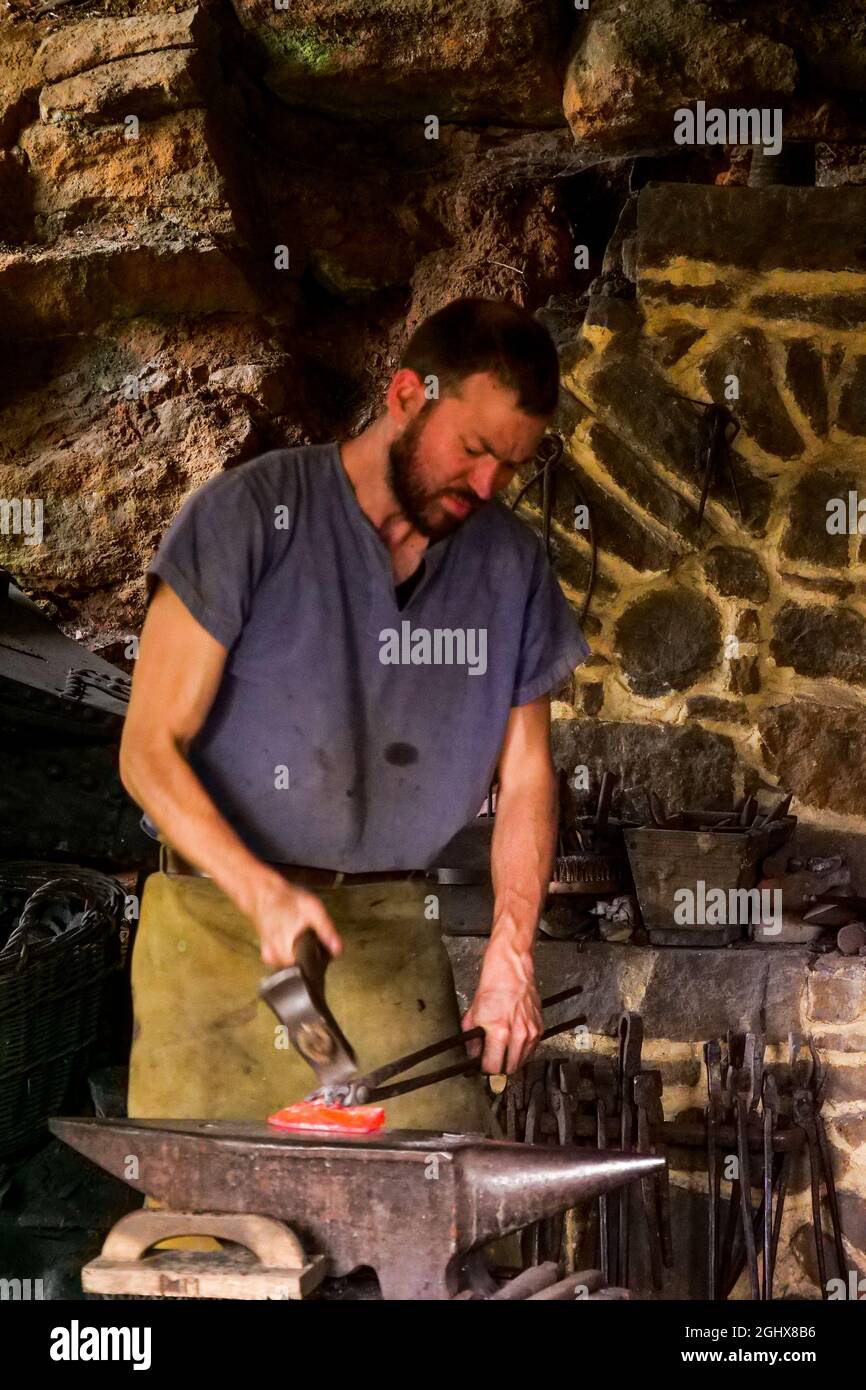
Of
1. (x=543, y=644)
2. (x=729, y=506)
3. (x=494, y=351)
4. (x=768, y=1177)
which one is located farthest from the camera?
(x=729, y=506)

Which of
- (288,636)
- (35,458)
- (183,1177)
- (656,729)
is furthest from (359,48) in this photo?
(183,1177)

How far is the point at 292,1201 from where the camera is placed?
1611 mm

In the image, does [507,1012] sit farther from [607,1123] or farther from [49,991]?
[49,991]

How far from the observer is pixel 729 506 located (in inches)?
128

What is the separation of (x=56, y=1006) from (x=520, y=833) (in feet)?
3.67

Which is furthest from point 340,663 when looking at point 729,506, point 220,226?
point 220,226

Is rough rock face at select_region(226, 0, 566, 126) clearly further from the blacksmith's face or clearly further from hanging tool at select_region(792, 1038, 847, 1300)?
hanging tool at select_region(792, 1038, 847, 1300)

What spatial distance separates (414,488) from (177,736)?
0.49 metres

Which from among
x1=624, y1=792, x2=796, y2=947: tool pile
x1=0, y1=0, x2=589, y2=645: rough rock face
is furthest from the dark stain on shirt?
x1=0, y1=0, x2=589, y2=645: rough rock face

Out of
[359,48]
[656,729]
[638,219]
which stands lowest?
[656,729]

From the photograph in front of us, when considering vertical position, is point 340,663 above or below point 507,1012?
above

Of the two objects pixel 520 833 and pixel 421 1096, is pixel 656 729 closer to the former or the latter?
pixel 520 833

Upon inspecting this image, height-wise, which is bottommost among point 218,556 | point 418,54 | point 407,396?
point 218,556

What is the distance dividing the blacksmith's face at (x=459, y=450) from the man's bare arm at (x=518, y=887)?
A: 34cm
